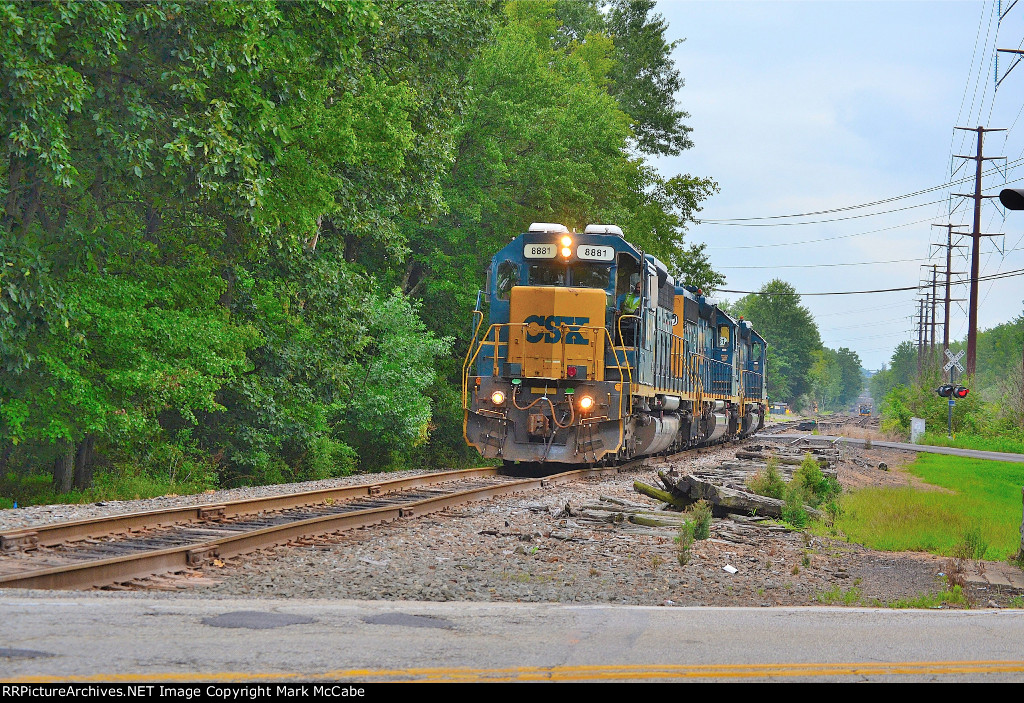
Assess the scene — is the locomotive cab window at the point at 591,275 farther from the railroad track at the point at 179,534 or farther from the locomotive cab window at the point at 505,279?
the railroad track at the point at 179,534

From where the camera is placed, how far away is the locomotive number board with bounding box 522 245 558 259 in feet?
65.6

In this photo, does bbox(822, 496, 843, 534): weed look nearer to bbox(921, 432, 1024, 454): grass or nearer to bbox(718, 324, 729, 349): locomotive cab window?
bbox(718, 324, 729, 349): locomotive cab window

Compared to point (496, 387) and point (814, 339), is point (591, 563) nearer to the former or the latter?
point (496, 387)

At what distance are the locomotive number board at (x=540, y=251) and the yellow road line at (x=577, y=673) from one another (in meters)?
14.6

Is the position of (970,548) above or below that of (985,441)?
above

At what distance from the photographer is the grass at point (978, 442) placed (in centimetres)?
4219

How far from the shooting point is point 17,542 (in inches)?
389

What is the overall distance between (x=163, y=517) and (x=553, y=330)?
9052mm

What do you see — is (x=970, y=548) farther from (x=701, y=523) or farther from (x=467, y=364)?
(x=467, y=364)

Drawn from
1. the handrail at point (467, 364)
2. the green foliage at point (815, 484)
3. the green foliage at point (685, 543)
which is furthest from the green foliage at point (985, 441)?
the green foliage at point (685, 543)

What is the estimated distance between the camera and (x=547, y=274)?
20.1m

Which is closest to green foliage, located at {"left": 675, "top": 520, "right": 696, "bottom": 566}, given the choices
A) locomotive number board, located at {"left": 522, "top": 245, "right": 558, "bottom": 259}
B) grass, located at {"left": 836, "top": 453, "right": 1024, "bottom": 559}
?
grass, located at {"left": 836, "top": 453, "right": 1024, "bottom": 559}

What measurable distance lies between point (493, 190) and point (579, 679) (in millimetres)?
31239

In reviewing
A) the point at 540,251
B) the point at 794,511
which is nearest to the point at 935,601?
the point at 794,511
